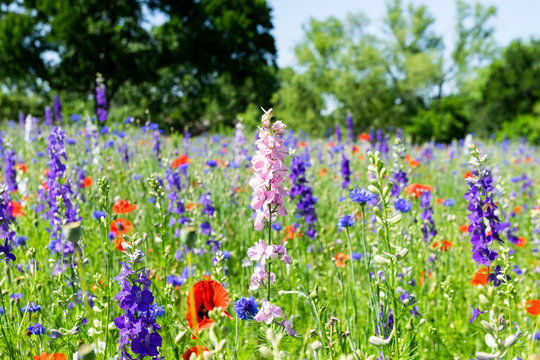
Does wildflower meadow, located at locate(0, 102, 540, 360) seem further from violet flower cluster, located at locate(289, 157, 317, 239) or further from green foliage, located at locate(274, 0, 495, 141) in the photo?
green foliage, located at locate(274, 0, 495, 141)

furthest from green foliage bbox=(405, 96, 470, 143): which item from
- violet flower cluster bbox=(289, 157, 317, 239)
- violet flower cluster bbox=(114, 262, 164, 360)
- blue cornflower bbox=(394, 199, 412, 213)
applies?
violet flower cluster bbox=(114, 262, 164, 360)

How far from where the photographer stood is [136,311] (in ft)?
3.90

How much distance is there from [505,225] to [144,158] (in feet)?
11.7

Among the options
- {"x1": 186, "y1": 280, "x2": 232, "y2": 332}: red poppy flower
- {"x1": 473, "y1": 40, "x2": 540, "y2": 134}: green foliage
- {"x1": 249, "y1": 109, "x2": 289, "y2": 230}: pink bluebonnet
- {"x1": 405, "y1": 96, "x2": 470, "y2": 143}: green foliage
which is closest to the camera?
{"x1": 249, "y1": 109, "x2": 289, "y2": 230}: pink bluebonnet

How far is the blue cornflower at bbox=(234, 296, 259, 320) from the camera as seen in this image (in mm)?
1273

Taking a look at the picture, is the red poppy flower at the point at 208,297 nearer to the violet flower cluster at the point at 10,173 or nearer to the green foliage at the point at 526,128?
the violet flower cluster at the point at 10,173

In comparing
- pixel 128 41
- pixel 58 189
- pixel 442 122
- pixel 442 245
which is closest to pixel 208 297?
pixel 58 189

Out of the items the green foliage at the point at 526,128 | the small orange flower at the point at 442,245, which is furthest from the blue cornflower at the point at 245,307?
the green foliage at the point at 526,128

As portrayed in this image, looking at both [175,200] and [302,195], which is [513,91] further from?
[175,200]

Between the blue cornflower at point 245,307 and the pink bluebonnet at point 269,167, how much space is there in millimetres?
250

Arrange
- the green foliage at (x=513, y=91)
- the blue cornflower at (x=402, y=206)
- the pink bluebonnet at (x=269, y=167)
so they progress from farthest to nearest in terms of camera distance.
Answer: the green foliage at (x=513, y=91) < the blue cornflower at (x=402, y=206) < the pink bluebonnet at (x=269, y=167)

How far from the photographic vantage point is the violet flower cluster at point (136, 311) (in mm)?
1166

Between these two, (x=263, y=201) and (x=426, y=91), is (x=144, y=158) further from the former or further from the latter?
(x=426, y=91)

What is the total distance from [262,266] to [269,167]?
0.97ft
